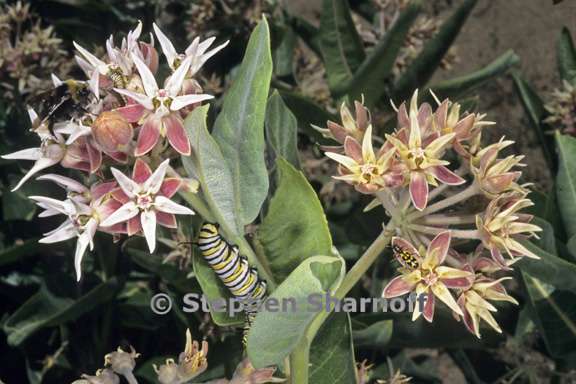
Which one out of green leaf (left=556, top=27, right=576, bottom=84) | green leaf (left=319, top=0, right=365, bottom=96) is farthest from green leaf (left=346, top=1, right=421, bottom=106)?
green leaf (left=556, top=27, right=576, bottom=84)

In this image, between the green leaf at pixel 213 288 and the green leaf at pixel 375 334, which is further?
the green leaf at pixel 375 334

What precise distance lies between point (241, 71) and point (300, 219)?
313 mm

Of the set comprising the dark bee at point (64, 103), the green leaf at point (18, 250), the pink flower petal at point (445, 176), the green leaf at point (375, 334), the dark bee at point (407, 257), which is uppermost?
the dark bee at point (64, 103)

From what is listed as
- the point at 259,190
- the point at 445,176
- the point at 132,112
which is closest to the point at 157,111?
the point at 132,112

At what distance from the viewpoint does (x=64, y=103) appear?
1.56 m

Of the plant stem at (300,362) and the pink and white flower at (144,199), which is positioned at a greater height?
the pink and white flower at (144,199)

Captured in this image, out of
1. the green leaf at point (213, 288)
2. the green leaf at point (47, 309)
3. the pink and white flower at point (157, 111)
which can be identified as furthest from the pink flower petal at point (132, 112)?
the green leaf at point (47, 309)

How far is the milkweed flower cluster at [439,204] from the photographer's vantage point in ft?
4.92

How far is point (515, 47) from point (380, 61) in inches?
55.4

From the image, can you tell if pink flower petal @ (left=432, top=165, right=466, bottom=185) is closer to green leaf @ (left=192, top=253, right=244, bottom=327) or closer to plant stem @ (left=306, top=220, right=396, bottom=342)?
plant stem @ (left=306, top=220, right=396, bottom=342)

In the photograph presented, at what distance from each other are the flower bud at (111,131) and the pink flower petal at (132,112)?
15 mm

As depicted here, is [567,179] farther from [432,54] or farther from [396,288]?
[396,288]

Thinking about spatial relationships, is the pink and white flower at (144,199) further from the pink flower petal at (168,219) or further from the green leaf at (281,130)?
the green leaf at (281,130)

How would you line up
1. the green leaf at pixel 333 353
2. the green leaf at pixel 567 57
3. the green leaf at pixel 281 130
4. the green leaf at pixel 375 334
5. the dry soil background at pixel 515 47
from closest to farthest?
the green leaf at pixel 333 353 < the green leaf at pixel 281 130 < the green leaf at pixel 375 334 < the green leaf at pixel 567 57 < the dry soil background at pixel 515 47
